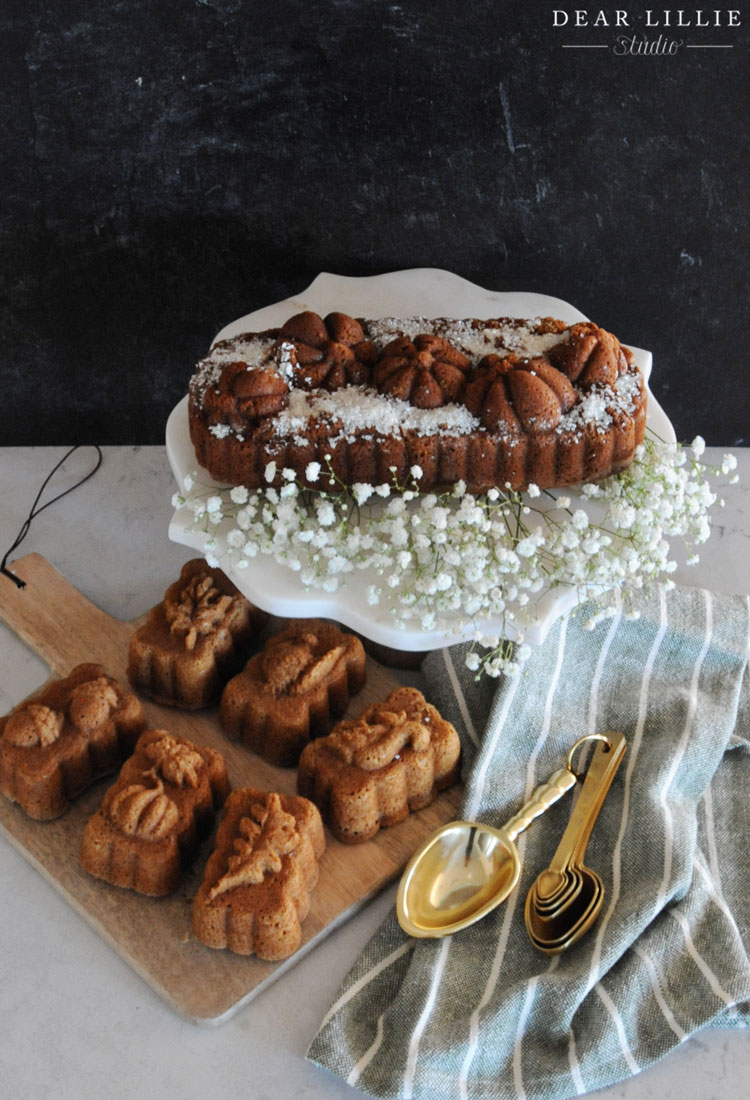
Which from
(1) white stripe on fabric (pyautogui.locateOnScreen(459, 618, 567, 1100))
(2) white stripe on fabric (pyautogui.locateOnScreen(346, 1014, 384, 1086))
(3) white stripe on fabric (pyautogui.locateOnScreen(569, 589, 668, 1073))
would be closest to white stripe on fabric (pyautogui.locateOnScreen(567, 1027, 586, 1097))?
(3) white stripe on fabric (pyautogui.locateOnScreen(569, 589, 668, 1073))

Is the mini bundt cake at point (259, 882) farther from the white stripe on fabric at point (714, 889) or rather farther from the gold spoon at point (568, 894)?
the white stripe on fabric at point (714, 889)

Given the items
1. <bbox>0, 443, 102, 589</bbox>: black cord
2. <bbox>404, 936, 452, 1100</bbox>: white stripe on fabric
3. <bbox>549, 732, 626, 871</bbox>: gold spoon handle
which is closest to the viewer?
<bbox>404, 936, 452, 1100</bbox>: white stripe on fabric

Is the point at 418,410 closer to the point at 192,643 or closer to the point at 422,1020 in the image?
the point at 192,643

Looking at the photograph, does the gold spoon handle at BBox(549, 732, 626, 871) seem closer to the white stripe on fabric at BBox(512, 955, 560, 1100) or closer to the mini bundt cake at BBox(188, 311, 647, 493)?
the white stripe on fabric at BBox(512, 955, 560, 1100)

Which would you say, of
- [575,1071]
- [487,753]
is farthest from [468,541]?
[575,1071]

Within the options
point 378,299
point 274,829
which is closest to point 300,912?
point 274,829

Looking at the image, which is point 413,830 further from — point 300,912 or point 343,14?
point 343,14
